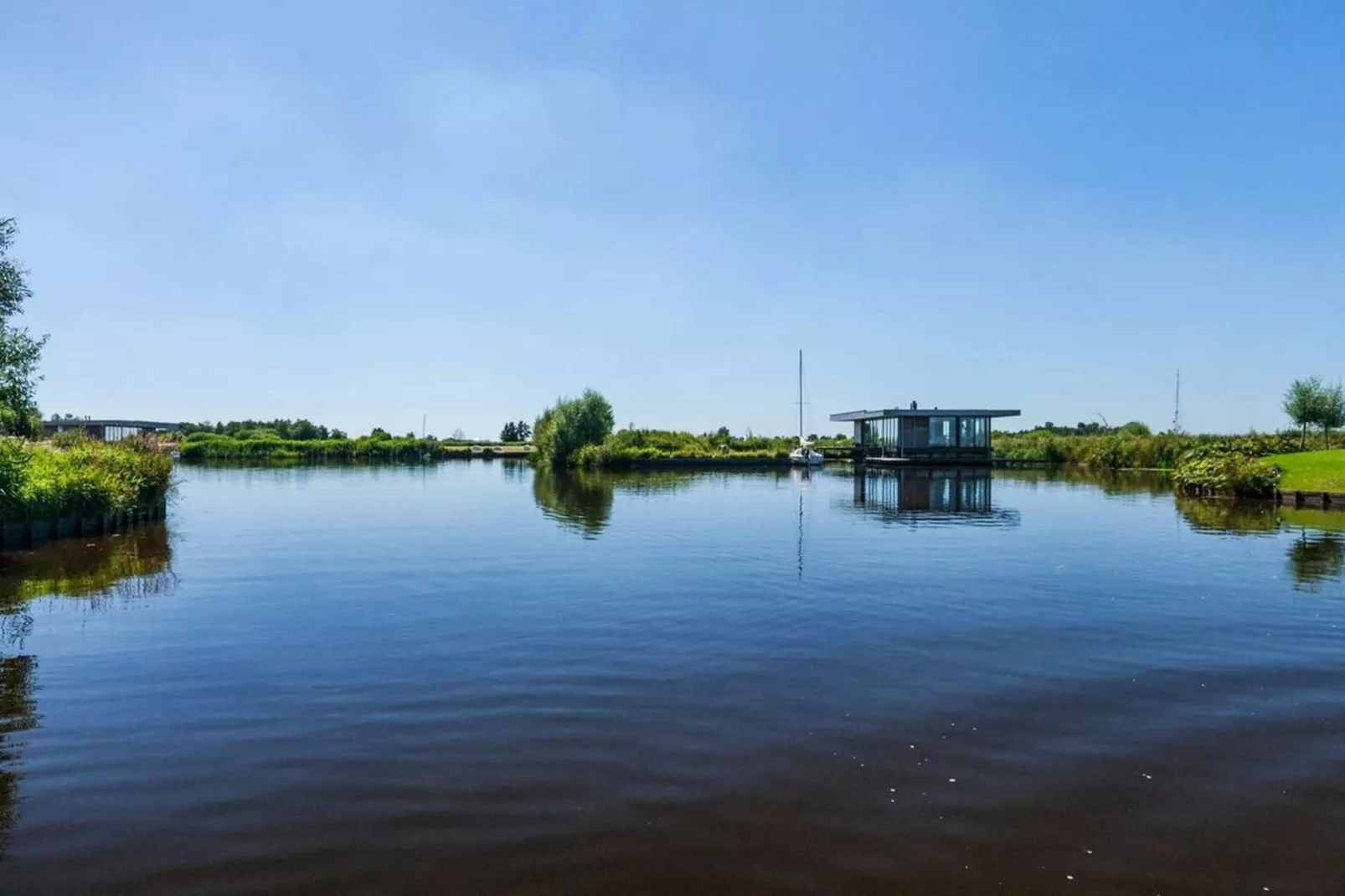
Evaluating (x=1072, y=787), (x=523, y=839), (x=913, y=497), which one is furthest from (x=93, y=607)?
(x=913, y=497)

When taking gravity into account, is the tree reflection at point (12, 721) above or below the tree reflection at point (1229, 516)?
below

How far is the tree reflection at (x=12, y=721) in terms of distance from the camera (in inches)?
226

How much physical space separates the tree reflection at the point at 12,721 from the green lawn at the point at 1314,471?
1371 inches

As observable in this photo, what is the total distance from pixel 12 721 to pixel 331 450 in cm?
9636

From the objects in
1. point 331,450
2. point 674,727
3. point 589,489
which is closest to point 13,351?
point 674,727

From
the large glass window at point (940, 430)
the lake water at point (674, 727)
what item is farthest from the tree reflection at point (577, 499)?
the large glass window at point (940, 430)

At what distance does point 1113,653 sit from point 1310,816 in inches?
167

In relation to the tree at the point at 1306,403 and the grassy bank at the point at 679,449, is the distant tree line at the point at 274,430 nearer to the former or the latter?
the grassy bank at the point at 679,449

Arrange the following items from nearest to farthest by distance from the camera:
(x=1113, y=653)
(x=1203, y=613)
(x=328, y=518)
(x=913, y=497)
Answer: (x=1113, y=653), (x=1203, y=613), (x=328, y=518), (x=913, y=497)

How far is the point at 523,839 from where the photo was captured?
537 centimetres

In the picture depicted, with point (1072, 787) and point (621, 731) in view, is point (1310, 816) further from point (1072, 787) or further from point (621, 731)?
point (621, 731)

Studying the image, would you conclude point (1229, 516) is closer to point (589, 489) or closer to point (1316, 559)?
point (1316, 559)

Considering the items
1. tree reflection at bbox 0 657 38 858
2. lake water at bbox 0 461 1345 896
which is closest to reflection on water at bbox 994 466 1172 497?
lake water at bbox 0 461 1345 896

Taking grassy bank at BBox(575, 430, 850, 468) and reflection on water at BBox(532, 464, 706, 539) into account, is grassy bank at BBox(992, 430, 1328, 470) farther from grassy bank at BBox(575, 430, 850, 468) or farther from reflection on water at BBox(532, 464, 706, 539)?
reflection on water at BBox(532, 464, 706, 539)
